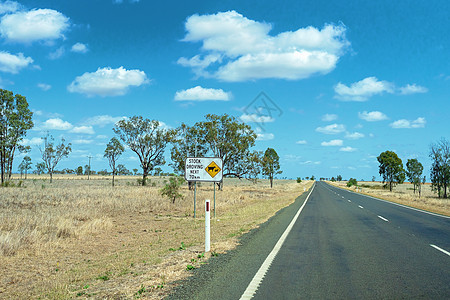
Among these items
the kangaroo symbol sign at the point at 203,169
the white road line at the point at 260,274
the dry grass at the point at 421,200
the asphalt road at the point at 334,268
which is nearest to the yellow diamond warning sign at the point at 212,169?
the kangaroo symbol sign at the point at 203,169

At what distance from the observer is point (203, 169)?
641 inches

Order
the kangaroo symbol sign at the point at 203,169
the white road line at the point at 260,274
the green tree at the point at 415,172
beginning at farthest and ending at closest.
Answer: the green tree at the point at 415,172 → the kangaroo symbol sign at the point at 203,169 → the white road line at the point at 260,274

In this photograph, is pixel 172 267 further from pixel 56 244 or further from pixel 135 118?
pixel 135 118

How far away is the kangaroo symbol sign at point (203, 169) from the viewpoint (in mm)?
16047

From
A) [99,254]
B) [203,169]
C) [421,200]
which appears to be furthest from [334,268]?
[421,200]

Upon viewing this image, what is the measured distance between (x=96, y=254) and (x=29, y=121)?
37849 mm

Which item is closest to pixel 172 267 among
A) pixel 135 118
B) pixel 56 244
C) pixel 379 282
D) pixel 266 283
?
pixel 266 283

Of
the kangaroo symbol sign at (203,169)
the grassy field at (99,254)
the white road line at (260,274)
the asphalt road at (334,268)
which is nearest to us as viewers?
the white road line at (260,274)

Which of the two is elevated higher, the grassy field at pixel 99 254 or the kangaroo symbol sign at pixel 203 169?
the kangaroo symbol sign at pixel 203 169

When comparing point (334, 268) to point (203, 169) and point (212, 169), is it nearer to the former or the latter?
point (212, 169)

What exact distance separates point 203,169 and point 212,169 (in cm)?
47

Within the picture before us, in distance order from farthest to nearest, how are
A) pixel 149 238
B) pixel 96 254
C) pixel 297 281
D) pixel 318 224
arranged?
pixel 318 224, pixel 149 238, pixel 96 254, pixel 297 281

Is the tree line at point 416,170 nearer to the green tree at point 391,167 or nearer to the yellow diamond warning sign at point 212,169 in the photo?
the green tree at point 391,167

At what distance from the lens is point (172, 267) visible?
7.04 metres
